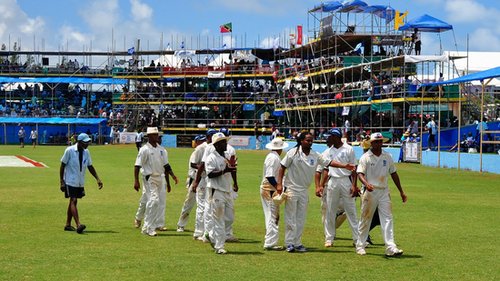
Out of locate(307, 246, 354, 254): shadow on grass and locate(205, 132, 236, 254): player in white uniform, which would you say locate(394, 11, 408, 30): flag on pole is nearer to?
locate(307, 246, 354, 254): shadow on grass

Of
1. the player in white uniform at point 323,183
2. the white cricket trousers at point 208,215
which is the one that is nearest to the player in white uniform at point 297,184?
the player in white uniform at point 323,183

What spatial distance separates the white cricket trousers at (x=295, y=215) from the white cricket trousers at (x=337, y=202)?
28.6 inches

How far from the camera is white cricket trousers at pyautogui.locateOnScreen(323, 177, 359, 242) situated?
45.0 feet

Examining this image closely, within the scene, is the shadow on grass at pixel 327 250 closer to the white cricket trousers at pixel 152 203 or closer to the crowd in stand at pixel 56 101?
the white cricket trousers at pixel 152 203

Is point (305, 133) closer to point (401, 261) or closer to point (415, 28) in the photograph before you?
point (401, 261)

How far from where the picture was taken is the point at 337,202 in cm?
1383

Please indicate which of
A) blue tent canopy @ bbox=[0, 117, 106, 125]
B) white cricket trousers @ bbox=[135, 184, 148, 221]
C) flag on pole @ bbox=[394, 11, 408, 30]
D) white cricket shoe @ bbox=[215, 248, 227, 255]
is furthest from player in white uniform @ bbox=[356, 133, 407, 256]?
blue tent canopy @ bbox=[0, 117, 106, 125]

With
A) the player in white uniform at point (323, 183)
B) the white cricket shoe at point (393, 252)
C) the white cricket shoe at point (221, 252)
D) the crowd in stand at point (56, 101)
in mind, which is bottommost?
the white cricket shoe at point (221, 252)

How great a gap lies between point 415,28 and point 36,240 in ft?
130

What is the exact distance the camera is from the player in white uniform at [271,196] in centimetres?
1321

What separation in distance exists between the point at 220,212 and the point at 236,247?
2.65 ft

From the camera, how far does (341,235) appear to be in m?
15.3

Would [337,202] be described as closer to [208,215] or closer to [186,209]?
[208,215]

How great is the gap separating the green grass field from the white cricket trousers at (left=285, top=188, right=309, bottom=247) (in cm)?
35
